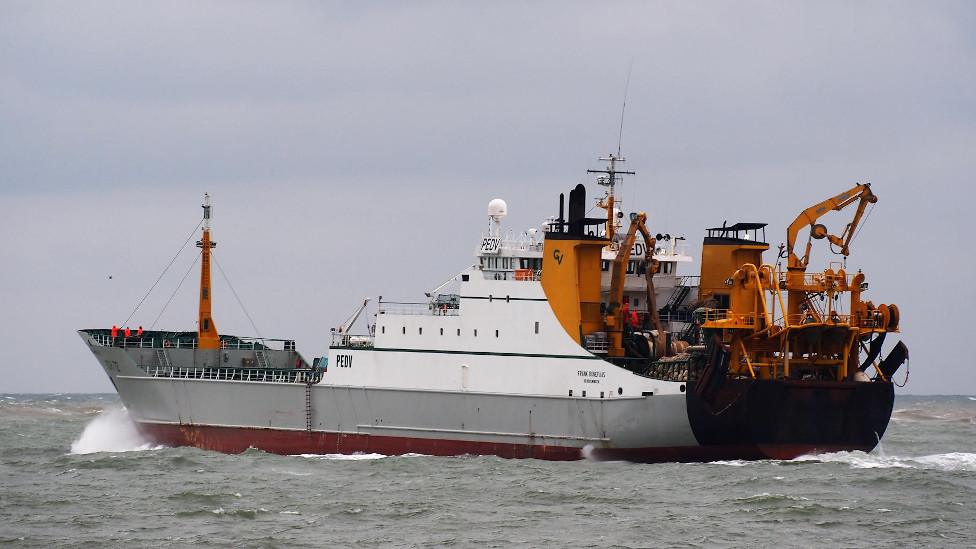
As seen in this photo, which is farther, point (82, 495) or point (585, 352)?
point (585, 352)

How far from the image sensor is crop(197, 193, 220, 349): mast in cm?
4234

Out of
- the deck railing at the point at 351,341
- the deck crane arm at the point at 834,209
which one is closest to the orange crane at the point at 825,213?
the deck crane arm at the point at 834,209

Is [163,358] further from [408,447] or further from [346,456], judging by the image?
[408,447]

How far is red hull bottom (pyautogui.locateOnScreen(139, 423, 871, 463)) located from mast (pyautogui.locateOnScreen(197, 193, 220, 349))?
10.4 ft

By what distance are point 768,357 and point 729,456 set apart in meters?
2.53

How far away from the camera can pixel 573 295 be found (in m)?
34.5

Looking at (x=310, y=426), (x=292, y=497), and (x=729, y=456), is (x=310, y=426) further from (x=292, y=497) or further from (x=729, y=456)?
(x=729, y=456)

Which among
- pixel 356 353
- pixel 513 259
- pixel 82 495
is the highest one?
pixel 513 259

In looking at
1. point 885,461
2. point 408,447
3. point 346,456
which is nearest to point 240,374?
point 346,456

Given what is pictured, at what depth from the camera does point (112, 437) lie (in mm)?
41906

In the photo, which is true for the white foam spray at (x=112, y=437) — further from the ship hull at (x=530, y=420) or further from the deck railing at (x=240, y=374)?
the deck railing at (x=240, y=374)

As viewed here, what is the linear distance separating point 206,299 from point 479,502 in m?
17.2

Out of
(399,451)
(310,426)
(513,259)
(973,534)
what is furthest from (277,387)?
(973,534)

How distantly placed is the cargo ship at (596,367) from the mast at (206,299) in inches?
Result: 118
